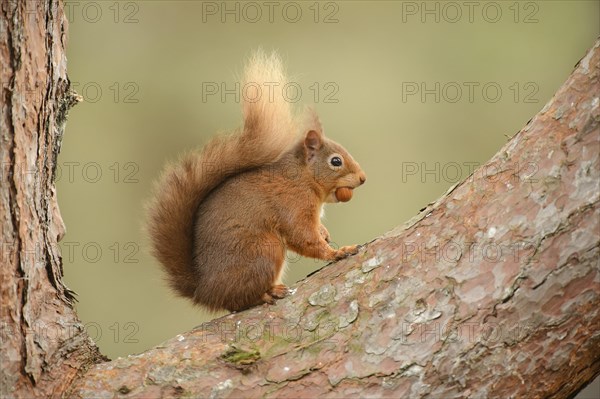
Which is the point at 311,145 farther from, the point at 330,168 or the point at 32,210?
the point at 32,210

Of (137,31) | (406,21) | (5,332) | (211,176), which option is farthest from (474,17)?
(5,332)

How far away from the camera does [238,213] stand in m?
2.40

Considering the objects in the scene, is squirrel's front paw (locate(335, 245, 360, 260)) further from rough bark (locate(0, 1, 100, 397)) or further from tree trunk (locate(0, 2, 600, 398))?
rough bark (locate(0, 1, 100, 397))

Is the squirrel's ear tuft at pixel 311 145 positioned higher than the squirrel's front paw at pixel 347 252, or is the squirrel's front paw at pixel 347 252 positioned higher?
the squirrel's ear tuft at pixel 311 145

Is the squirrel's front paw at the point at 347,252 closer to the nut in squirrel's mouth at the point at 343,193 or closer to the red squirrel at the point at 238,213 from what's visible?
the red squirrel at the point at 238,213

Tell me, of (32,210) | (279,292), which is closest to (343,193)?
(279,292)

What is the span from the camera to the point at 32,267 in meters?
1.83

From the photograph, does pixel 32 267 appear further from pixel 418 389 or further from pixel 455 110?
pixel 455 110

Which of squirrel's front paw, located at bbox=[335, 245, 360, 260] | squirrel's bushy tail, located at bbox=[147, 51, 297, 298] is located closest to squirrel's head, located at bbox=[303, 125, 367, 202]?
squirrel's bushy tail, located at bbox=[147, 51, 297, 298]

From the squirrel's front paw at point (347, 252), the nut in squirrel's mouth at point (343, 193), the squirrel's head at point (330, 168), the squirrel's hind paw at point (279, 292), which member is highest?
the squirrel's head at point (330, 168)

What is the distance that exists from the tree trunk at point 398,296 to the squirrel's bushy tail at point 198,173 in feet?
1.54

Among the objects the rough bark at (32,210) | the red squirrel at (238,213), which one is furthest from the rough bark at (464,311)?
the red squirrel at (238,213)

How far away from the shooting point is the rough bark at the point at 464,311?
1693mm

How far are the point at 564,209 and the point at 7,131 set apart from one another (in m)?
1.26
